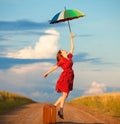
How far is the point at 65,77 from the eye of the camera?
15602mm

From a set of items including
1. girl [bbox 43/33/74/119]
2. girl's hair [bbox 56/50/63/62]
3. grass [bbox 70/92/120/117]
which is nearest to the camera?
girl [bbox 43/33/74/119]

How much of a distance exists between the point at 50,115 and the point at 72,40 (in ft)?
8.39

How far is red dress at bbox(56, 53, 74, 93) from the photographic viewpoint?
15.6 m

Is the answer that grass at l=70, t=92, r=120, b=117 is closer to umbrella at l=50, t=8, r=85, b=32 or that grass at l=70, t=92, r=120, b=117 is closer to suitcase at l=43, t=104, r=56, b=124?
suitcase at l=43, t=104, r=56, b=124

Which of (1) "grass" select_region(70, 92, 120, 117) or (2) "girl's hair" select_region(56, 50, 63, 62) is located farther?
(1) "grass" select_region(70, 92, 120, 117)

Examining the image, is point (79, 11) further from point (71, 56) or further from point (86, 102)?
point (86, 102)

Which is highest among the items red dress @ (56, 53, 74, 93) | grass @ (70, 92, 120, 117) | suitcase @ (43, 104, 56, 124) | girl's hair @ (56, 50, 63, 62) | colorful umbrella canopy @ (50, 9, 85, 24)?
colorful umbrella canopy @ (50, 9, 85, 24)

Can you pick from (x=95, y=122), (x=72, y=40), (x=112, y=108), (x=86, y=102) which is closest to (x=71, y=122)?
(x=95, y=122)

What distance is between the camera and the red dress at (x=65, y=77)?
15.6 meters

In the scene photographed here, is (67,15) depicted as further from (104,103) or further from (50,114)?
(104,103)

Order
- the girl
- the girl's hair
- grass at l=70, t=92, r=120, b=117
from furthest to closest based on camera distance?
grass at l=70, t=92, r=120, b=117 → the girl's hair → the girl

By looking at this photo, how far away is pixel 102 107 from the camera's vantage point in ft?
101

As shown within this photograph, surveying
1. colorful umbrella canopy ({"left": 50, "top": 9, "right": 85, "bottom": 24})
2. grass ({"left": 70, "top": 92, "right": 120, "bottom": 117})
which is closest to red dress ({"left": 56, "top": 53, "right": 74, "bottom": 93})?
colorful umbrella canopy ({"left": 50, "top": 9, "right": 85, "bottom": 24})

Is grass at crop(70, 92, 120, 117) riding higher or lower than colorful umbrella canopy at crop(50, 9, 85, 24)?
lower
